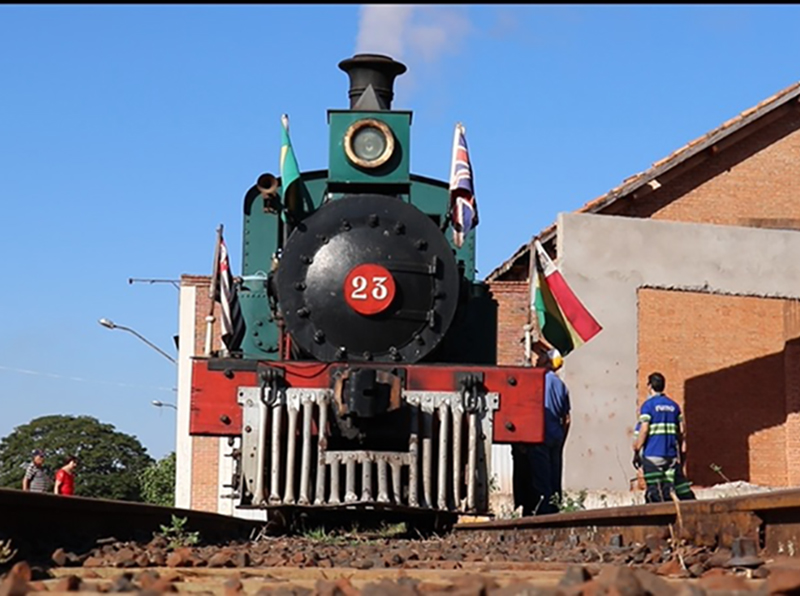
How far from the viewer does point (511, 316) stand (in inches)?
866

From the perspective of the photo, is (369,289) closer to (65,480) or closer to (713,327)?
(65,480)

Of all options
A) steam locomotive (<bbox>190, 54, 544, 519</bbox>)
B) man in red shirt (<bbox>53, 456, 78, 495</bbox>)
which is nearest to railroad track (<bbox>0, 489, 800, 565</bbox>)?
steam locomotive (<bbox>190, 54, 544, 519</bbox>)

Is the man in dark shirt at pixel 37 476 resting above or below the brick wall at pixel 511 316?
below

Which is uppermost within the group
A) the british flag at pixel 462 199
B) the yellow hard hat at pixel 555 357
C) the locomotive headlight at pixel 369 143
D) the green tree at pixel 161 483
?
the locomotive headlight at pixel 369 143

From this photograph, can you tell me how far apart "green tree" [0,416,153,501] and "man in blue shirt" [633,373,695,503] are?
32.4 m

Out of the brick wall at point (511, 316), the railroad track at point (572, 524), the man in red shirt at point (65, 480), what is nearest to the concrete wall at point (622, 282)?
the brick wall at point (511, 316)

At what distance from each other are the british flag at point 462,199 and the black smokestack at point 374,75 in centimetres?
88

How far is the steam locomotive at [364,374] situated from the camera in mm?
8758

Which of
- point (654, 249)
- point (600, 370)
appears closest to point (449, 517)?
point (600, 370)

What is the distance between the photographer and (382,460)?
875 centimetres

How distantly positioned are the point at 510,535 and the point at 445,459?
28.4 inches

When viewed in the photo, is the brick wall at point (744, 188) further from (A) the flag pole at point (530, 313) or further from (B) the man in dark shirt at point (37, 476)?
(A) the flag pole at point (530, 313)

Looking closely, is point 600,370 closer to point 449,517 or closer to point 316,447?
point 449,517

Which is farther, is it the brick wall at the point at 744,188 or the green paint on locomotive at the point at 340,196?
the brick wall at the point at 744,188
